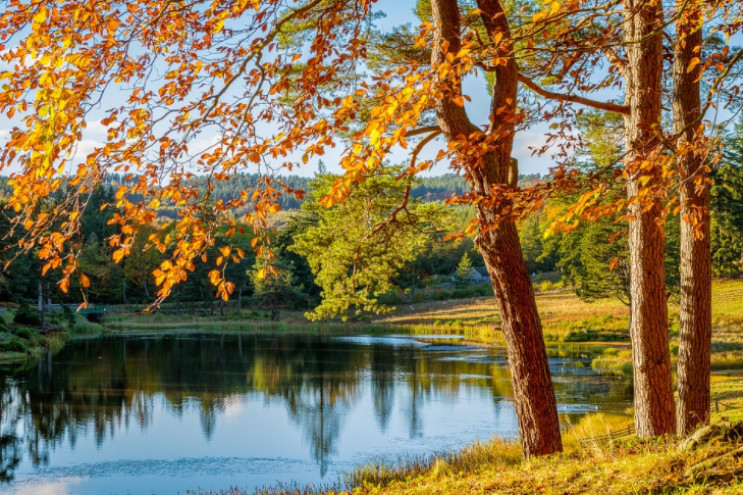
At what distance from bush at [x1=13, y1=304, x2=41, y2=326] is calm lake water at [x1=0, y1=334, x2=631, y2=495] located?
911 centimetres

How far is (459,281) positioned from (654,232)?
76.8m

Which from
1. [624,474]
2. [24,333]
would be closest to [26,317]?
[24,333]

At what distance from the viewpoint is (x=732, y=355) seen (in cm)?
2836

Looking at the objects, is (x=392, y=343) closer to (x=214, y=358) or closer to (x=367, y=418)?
(x=214, y=358)

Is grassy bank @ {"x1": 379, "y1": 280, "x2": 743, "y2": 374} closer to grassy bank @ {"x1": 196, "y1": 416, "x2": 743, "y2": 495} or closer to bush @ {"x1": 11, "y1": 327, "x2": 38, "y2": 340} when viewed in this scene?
grassy bank @ {"x1": 196, "y1": 416, "x2": 743, "y2": 495}

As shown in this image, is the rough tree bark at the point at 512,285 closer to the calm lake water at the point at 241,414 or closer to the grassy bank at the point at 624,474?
the grassy bank at the point at 624,474

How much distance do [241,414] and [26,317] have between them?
2773 cm

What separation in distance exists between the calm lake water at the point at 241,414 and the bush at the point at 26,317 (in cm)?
911

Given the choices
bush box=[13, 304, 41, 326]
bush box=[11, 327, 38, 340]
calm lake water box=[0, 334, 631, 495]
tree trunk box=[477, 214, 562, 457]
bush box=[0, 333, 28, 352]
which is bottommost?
calm lake water box=[0, 334, 631, 495]

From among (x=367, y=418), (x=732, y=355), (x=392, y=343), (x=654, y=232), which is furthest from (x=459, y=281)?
(x=654, y=232)

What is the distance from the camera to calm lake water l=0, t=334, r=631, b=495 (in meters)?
16.6

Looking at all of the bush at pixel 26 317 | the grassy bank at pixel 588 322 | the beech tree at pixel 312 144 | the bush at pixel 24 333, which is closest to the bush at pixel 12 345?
the bush at pixel 24 333

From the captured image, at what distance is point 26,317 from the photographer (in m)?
44.4

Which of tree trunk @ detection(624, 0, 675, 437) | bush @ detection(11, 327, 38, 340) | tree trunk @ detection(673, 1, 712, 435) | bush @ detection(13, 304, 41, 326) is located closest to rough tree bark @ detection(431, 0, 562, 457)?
tree trunk @ detection(624, 0, 675, 437)
